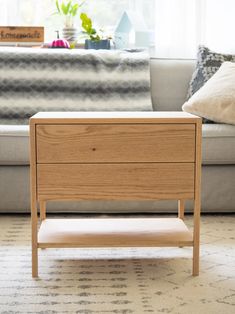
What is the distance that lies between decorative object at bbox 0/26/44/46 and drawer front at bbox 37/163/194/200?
5.84ft

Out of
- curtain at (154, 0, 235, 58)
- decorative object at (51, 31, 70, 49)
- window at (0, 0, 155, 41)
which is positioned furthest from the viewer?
window at (0, 0, 155, 41)

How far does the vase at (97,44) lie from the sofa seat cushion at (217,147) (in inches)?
43.2

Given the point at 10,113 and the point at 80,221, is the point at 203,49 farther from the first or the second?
the point at 80,221

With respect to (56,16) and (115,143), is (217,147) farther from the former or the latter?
(56,16)

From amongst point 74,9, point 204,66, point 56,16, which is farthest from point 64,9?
point 204,66

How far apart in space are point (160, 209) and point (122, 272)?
716 millimetres

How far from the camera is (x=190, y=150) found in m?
1.84

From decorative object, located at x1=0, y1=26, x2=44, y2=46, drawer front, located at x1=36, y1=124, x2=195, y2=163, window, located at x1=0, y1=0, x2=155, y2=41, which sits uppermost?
window, located at x1=0, y1=0, x2=155, y2=41

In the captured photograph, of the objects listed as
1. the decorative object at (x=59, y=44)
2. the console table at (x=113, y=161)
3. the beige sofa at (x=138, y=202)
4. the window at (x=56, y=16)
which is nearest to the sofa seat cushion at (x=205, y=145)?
the beige sofa at (x=138, y=202)

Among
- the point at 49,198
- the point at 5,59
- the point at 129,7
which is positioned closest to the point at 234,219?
the point at 49,198

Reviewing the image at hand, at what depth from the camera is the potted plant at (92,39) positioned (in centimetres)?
341

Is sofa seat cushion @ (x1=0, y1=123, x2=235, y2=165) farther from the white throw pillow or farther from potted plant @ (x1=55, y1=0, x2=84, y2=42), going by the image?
potted plant @ (x1=55, y1=0, x2=84, y2=42)

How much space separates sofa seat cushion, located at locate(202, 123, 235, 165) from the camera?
2537 mm

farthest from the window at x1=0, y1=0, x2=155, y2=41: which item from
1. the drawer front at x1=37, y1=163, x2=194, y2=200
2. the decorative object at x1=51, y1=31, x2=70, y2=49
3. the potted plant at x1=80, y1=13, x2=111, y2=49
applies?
the drawer front at x1=37, y1=163, x2=194, y2=200
